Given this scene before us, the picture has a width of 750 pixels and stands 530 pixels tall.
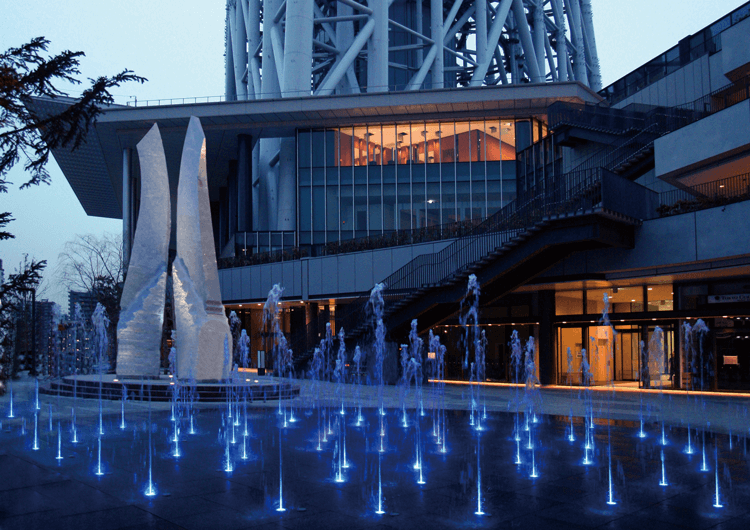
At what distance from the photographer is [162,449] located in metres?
11.0

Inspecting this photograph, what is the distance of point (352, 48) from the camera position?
44438mm

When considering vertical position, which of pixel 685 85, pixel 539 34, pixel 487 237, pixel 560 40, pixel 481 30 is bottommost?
pixel 487 237

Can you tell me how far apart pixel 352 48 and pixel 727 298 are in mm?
29043

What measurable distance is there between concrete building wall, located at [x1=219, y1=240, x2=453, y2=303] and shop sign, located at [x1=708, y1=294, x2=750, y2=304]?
989 cm

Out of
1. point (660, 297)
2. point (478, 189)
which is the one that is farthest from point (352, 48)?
point (660, 297)

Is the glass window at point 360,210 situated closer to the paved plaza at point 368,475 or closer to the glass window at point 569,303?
the glass window at point 569,303

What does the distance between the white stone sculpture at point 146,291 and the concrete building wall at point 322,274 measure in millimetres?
11487

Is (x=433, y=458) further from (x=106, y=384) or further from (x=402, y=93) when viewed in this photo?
(x=402, y=93)

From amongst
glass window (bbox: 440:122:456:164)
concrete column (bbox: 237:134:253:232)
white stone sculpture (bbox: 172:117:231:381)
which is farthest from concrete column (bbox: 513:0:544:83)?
white stone sculpture (bbox: 172:117:231:381)

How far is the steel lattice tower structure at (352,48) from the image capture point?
43.7m

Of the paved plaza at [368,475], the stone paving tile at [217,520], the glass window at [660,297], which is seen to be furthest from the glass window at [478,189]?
the stone paving tile at [217,520]

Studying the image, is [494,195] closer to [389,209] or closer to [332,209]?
Result: [389,209]

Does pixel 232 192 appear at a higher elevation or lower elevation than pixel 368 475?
higher

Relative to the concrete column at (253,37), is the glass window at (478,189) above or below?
below
